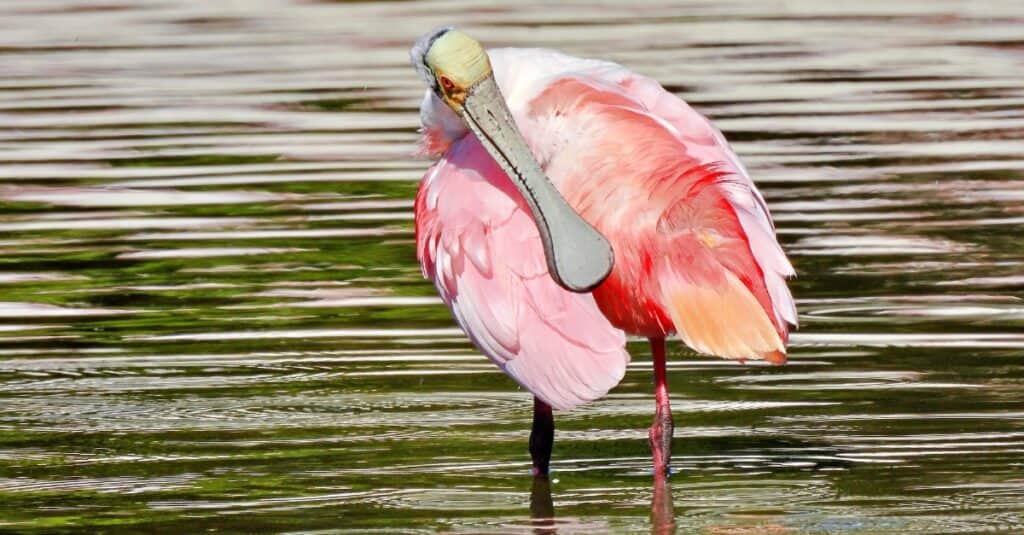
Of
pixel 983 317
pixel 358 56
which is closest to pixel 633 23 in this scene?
pixel 358 56

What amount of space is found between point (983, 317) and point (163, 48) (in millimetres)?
9914

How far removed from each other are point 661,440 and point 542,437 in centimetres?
→ 33

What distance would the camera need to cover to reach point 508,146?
6.62 meters

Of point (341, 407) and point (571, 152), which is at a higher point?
point (571, 152)

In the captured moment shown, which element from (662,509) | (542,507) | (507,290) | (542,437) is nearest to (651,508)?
(662,509)

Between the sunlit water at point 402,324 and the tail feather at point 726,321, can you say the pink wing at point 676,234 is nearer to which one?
the tail feather at point 726,321

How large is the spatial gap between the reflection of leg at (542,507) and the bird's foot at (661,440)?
0.28 metres

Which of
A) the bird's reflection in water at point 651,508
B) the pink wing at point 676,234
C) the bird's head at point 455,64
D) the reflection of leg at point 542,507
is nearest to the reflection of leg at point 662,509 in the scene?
the bird's reflection in water at point 651,508

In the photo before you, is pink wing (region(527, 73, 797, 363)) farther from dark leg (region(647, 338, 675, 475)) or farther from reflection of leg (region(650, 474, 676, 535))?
reflection of leg (region(650, 474, 676, 535))

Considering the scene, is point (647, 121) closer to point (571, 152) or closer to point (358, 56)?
point (571, 152)

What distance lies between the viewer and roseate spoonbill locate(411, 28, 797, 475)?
633 centimetres

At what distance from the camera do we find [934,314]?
856cm

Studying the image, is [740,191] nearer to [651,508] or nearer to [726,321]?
[726,321]

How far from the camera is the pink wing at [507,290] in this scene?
21.2 ft
